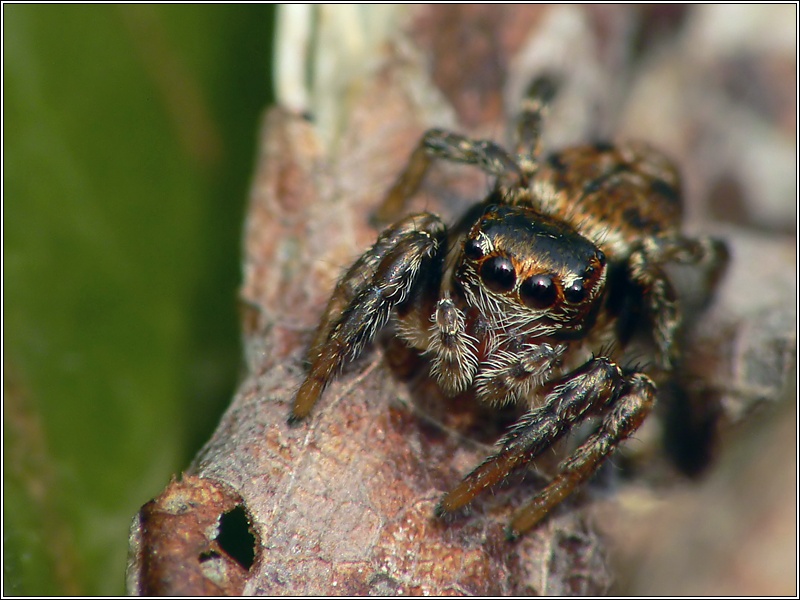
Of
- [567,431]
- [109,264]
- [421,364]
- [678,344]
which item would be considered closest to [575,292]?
[567,431]

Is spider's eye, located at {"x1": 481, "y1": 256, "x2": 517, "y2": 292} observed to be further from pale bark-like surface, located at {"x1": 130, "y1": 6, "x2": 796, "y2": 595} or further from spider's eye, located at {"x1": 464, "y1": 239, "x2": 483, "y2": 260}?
pale bark-like surface, located at {"x1": 130, "y1": 6, "x2": 796, "y2": 595}

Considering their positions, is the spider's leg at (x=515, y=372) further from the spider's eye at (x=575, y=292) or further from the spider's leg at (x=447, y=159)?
the spider's leg at (x=447, y=159)

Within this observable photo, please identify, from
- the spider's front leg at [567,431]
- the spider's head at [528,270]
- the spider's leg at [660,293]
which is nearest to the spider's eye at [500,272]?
the spider's head at [528,270]

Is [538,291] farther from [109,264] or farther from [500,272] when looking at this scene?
[109,264]

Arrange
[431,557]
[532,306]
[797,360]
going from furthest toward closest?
[797,360] → [532,306] → [431,557]

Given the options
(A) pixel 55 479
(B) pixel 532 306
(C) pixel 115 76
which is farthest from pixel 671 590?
(C) pixel 115 76

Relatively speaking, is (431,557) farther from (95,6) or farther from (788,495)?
(95,6)
